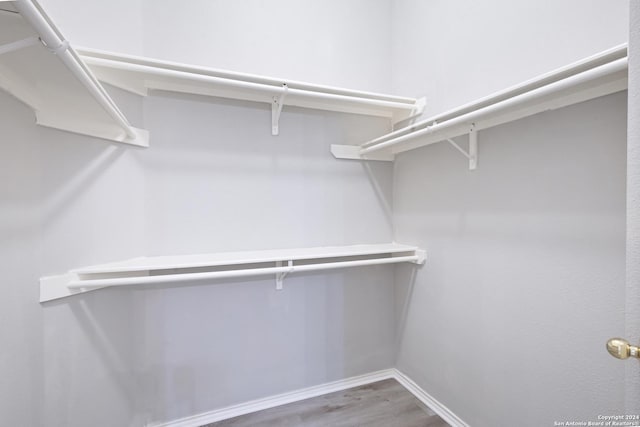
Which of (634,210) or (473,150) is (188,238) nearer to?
Result: (473,150)

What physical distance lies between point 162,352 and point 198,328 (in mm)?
210

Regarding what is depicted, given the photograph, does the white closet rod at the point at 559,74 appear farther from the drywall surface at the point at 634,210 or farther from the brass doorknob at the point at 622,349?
the brass doorknob at the point at 622,349

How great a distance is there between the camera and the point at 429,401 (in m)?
1.70

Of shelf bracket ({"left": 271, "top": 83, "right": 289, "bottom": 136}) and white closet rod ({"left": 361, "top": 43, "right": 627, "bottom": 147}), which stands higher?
shelf bracket ({"left": 271, "top": 83, "right": 289, "bottom": 136})

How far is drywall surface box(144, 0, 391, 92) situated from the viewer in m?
1.53

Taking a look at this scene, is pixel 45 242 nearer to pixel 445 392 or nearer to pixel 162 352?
pixel 162 352

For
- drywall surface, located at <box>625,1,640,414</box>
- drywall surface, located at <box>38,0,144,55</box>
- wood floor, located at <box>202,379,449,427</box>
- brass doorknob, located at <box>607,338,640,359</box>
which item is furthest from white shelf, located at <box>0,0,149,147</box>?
wood floor, located at <box>202,379,449,427</box>

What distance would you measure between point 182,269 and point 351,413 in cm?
132

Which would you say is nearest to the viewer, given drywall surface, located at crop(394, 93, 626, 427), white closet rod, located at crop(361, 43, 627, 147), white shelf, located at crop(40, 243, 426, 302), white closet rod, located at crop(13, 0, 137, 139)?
white closet rod, located at crop(13, 0, 137, 139)

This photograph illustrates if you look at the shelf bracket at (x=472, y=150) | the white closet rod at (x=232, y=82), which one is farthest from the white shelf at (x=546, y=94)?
the white closet rod at (x=232, y=82)

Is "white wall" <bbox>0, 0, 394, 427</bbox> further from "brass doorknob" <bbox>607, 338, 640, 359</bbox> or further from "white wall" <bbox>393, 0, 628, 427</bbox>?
"brass doorknob" <bbox>607, 338, 640, 359</bbox>

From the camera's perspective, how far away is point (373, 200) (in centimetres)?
199

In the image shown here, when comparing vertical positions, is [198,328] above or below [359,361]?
above

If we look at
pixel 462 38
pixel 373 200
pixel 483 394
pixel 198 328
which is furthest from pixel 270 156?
pixel 483 394
